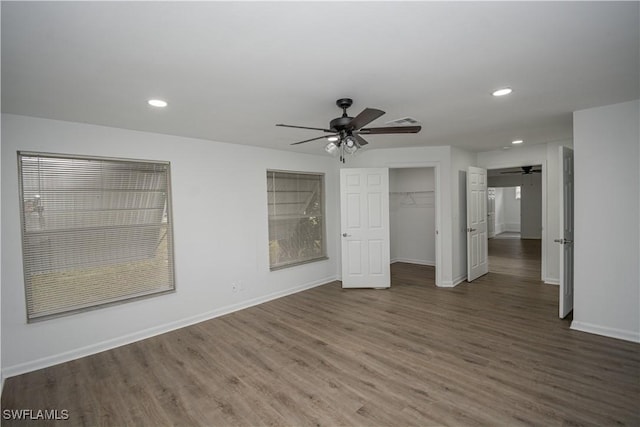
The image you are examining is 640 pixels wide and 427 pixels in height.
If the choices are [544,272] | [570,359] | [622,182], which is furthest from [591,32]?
[544,272]

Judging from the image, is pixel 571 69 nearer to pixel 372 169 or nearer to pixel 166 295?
pixel 372 169

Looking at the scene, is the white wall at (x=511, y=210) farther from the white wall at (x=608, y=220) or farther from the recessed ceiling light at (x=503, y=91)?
the recessed ceiling light at (x=503, y=91)

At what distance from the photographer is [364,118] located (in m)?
2.25

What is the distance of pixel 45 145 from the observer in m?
2.96

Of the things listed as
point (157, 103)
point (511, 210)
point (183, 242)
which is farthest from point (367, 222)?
point (511, 210)

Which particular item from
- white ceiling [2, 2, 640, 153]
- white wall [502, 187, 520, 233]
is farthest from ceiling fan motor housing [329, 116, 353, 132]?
white wall [502, 187, 520, 233]

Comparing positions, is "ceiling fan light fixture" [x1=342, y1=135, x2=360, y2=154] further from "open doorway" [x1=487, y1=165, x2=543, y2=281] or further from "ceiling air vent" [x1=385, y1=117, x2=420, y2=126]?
"open doorway" [x1=487, y1=165, x2=543, y2=281]

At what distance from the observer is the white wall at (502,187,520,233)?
13117 mm

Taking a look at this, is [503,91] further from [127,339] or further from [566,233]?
[127,339]

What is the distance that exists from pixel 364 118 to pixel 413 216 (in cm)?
539

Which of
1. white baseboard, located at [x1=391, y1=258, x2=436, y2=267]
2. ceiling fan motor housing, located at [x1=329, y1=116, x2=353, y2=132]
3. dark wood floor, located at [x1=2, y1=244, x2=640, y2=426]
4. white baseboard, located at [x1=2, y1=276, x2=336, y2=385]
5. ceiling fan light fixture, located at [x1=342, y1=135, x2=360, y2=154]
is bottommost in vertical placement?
dark wood floor, located at [x1=2, y1=244, x2=640, y2=426]

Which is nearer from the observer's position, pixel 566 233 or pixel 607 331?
pixel 607 331

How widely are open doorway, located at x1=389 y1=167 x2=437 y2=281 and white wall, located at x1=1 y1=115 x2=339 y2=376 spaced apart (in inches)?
92.3

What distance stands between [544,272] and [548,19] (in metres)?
5.12
